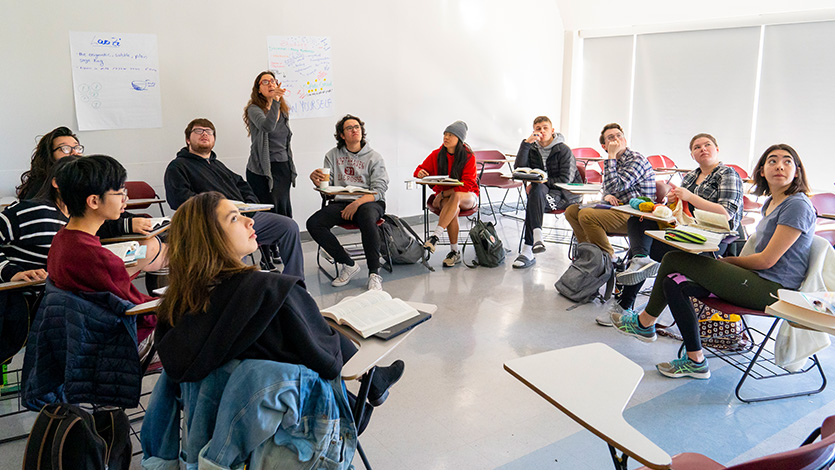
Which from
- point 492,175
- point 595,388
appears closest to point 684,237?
point 595,388

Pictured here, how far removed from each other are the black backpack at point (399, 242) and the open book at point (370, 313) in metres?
2.65

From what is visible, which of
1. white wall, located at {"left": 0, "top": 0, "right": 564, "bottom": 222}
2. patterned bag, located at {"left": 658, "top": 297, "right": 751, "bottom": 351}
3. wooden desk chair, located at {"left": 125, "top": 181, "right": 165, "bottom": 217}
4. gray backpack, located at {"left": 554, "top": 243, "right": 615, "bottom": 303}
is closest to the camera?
patterned bag, located at {"left": 658, "top": 297, "right": 751, "bottom": 351}

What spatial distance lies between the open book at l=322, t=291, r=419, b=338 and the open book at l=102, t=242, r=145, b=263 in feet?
3.38

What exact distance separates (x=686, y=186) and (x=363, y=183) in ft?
7.78

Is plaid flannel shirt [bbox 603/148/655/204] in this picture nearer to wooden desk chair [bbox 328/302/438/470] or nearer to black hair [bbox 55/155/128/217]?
wooden desk chair [bbox 328/302/438/470]

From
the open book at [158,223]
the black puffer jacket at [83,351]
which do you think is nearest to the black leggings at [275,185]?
the open book at [158,223]

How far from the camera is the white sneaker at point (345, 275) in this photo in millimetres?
4488

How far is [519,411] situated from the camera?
8.80 ft

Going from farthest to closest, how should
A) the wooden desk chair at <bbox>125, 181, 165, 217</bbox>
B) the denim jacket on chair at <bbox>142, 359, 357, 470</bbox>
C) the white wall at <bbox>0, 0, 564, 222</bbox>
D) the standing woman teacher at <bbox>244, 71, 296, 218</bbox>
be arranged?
the standing woman teacher at <bbox>244, 71, 296, 218</bbox> < the wooden desk chair at <bbox>125, 181, 165, 217</bbox> < the white wall at <bbox>0, 0, 564, 222</bbox> < the denim jacket on chair at <bbox>142, 359, 357, 470</bbox>

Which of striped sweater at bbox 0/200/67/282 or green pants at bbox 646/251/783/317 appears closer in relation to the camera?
striped sweater at bbox 0/200/67/282

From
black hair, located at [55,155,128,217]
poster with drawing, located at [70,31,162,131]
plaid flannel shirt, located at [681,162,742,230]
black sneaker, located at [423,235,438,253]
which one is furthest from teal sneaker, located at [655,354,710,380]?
poster with drawing, located at [70,31,162,131]

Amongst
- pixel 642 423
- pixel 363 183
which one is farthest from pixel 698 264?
pixel 363 183

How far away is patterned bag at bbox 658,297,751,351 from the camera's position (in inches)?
128

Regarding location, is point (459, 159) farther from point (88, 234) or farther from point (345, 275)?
point (88, 234)
